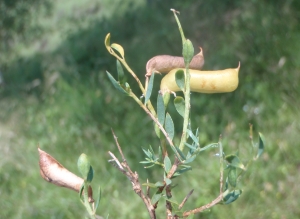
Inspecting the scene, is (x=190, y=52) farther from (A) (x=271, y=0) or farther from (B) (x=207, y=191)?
(A) (x=271, y=0)

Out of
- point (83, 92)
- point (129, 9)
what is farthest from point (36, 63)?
point (83, 92)

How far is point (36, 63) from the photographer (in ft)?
16.0

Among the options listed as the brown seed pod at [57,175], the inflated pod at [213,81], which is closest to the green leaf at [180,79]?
the inflated pod at [213,81]

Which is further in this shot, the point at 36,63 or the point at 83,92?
the point at 36,63

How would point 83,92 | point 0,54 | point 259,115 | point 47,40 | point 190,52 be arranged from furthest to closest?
point 47,40
point 0,54
point 83,92
point 259,115
point 190,52

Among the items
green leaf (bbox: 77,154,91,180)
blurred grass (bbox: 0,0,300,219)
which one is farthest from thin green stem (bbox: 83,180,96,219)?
blurred grass (bbox: 0,0,300,219)

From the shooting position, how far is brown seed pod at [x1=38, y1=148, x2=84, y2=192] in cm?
39

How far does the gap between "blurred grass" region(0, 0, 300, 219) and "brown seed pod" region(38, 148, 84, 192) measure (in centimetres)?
157

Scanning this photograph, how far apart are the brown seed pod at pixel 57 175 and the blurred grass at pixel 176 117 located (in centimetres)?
157

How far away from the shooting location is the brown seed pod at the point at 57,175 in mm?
391

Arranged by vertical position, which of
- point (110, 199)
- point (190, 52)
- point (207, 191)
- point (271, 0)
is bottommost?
point (110, 199)

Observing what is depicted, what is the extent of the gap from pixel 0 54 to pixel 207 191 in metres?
3.82

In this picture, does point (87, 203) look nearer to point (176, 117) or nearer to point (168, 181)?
point (168, 181)

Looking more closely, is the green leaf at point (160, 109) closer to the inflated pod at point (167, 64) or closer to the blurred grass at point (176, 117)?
the inflated pod at point (167, 64)
